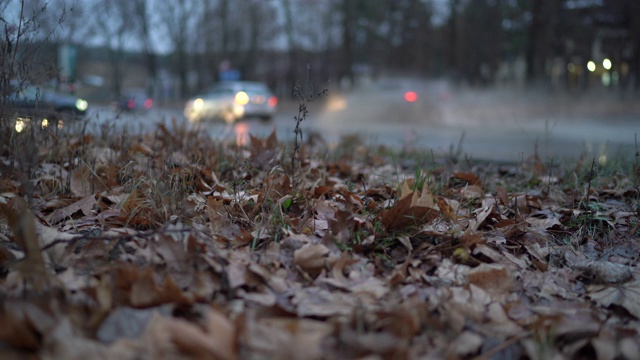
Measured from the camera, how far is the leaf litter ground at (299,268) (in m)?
1.72

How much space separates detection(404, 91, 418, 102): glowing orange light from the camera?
58.3 feet

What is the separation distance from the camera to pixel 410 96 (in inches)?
700

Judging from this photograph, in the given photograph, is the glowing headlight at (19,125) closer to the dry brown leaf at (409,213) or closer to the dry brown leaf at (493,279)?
the dry brown leaf at (409,213)

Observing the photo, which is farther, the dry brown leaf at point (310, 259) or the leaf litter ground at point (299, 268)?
the dry brown leaf at point (310, 259)

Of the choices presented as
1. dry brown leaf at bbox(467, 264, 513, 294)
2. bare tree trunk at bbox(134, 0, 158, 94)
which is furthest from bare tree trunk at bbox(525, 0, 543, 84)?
dry brown leaf at bbox(467, 264, 513, 294)

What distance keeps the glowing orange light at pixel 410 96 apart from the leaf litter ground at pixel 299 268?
1410 centimetres

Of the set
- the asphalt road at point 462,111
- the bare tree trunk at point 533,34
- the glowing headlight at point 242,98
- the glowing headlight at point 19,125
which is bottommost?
the asphalt road at point 462,111

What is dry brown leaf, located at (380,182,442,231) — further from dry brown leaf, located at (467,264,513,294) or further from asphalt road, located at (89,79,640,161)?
asphalt road, located at (89,79,640,161)

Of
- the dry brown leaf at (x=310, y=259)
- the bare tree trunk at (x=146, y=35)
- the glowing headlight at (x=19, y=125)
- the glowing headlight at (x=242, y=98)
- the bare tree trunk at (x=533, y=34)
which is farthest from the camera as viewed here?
the bare tree trunk at (x=146, y=35)

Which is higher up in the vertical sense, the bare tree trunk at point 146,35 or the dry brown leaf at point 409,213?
the bare tree trunk at point 146,35

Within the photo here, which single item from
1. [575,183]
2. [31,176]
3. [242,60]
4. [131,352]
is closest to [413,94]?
[575,183]

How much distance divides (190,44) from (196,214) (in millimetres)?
50058

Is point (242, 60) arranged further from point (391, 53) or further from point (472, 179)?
point (472, 179)

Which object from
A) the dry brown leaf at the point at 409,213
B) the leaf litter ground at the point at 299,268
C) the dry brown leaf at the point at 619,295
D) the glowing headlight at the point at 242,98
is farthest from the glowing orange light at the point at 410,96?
the dry brown leaf at the point at 619,295
